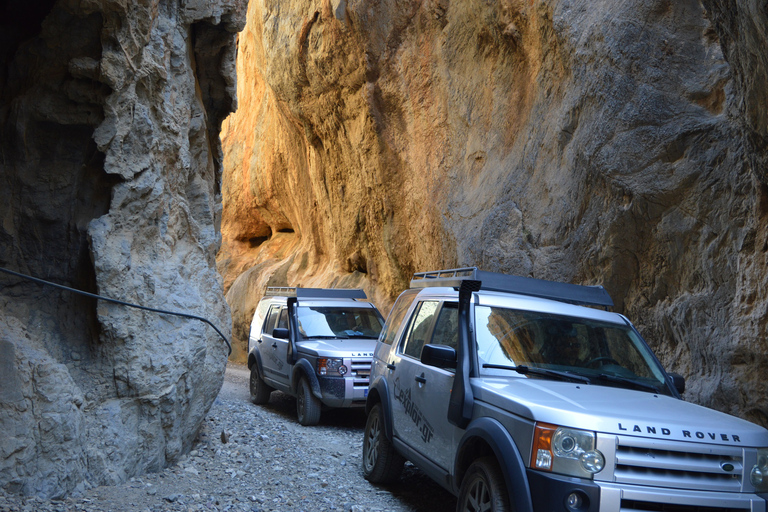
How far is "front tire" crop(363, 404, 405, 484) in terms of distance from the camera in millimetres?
6227

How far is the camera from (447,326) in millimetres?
5410

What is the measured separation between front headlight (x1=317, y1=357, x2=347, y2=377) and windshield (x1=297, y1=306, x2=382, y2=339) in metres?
1.15

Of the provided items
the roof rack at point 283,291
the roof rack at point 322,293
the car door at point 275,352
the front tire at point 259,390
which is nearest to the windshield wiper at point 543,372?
the car door at point 275,352

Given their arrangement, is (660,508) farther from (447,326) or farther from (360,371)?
(360,371)

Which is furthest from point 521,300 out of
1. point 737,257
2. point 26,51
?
point 26,51

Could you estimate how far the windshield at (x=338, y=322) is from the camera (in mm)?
10730

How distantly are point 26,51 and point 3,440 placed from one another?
11.8 feet

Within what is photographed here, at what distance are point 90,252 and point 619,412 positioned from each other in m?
5.10

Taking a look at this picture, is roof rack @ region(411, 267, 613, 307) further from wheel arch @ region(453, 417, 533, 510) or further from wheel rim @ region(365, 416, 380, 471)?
wheel rim @ region(365, 416, 380, 471)

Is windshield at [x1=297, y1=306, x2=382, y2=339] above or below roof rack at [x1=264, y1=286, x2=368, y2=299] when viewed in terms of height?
below

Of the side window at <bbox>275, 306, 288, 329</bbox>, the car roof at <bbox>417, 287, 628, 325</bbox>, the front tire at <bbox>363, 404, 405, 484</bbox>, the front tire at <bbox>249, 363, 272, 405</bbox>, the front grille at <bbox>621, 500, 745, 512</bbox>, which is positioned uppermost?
the car roof at <bbox>417, 287, 628, 325</bbox>

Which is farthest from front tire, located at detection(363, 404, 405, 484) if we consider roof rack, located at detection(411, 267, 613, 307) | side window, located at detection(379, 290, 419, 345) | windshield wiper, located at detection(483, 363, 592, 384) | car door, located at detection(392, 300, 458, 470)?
windshield wiper, located at detection(483, 363, 592, 384)

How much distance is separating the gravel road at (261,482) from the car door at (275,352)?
164cm

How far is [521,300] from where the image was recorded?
5152mm
